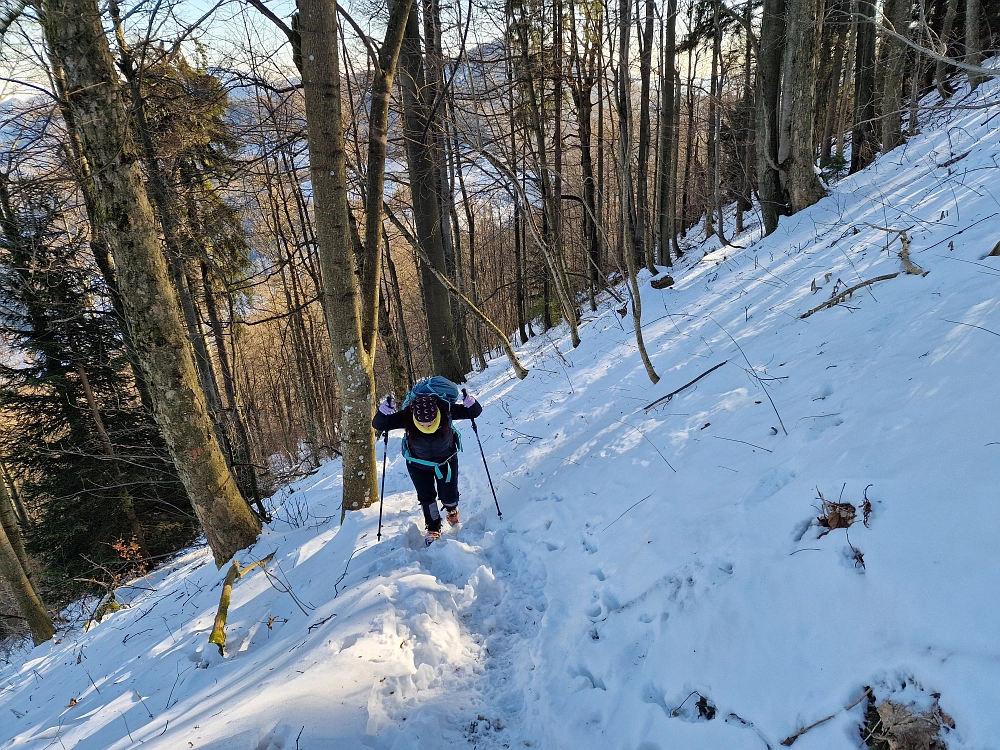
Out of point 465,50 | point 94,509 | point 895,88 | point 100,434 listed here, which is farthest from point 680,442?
point 94,509

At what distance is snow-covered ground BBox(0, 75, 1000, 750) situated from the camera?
81.0 inches

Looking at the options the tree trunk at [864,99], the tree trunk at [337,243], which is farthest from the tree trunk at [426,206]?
the tree trunk at [864,99]

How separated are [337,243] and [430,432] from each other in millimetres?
2151

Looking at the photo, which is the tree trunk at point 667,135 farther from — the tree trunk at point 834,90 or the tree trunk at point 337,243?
the tree trunk at point 337,243

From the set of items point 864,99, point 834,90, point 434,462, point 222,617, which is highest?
point 834,90

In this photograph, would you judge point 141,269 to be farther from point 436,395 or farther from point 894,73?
point 894,73

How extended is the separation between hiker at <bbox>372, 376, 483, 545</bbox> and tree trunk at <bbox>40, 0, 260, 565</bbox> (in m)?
2.21

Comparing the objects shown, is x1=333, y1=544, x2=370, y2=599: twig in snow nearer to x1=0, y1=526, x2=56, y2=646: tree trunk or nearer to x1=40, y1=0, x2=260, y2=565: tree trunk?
x1=40, y1=0, x2=260, y2=565: tree trunk

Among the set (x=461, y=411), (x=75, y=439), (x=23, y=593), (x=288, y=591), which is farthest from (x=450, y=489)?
(x=75, y=439)

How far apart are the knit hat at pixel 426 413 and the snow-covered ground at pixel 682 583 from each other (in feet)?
3.54

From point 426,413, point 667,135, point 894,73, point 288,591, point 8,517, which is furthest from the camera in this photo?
point 667,135

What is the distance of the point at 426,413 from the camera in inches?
183

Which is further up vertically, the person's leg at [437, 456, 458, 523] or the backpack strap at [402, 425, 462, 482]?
the backpack strap at [402, 425, 462, 482]

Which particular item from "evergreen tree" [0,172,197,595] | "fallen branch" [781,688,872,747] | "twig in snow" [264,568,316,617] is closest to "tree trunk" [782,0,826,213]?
"fallen branch" [781,688,872,747]
